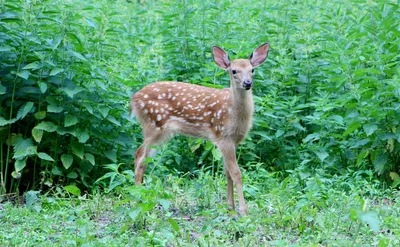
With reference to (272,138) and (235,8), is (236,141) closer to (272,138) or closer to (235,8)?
(272,138)

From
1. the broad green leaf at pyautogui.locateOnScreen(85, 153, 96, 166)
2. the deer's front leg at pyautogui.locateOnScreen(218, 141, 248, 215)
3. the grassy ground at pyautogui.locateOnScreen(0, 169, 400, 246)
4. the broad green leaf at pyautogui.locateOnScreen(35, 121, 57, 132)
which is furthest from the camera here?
the broad green leaf at pyautogui.locateOnScreen(85, 153, 96, 166)

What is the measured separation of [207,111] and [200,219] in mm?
1425

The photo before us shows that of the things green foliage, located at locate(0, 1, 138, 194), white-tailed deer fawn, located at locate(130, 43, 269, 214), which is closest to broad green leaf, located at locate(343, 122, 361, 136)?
white-tailed deer fawn, located at locate(130, 43, 269, 214)

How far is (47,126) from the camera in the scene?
27.5 ft

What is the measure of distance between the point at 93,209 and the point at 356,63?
340cm

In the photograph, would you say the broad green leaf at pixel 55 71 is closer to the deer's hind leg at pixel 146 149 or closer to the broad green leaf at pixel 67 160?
the broad green leaf at pixel 67 160

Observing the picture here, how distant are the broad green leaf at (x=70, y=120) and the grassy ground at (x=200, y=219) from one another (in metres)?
0.86

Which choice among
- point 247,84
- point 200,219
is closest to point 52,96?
point 247,84

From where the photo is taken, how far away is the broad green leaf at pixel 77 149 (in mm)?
8480

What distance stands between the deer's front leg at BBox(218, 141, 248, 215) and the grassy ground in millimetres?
133

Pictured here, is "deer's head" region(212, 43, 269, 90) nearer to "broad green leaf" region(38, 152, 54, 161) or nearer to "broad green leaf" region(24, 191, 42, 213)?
"broad green leaf" region(38, 152, 54, 161)

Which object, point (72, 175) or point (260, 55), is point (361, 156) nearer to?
point (260, 55)

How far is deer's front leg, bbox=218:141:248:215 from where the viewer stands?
7.40 metres

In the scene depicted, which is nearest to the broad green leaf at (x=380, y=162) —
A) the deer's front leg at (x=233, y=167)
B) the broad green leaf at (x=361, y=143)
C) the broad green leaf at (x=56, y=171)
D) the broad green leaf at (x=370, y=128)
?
the broad green leaf at (x=361, y=143)
